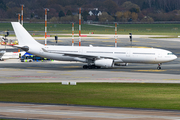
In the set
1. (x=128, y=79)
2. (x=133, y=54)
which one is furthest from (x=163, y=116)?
(x=133, y=54)

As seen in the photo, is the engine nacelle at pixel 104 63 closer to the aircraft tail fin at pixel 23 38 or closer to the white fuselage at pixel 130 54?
the white fuselage at pixel 130 54

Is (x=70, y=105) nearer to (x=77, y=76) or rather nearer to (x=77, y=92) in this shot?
(x=77, y=92)

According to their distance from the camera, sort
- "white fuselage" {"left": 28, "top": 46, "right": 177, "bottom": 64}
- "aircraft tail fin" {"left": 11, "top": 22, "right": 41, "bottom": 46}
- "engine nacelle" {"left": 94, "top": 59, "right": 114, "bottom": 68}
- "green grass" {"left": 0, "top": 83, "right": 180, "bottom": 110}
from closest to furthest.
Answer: "green grass" {"left": 0, "top": 83, "right": 180, "bottom": 110} < "engine nacelle" {"left": 94, "top": 59, "right": 114, "bottom": 68} < "white fuselage" {"left": 28, "top": 46, "right": 177, "bottom": 64} < "aircraft tail fin" {"left": 11, "top": 22, "right": 41, "bottom": 46}

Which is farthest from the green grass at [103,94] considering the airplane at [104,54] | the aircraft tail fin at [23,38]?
the aircraft tail fin at [23,38]

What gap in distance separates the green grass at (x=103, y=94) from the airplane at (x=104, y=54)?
17.5 meters

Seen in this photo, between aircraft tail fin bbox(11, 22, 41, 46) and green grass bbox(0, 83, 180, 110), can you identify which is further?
aircraft tail fin bbox(11, 22, 41, 46)

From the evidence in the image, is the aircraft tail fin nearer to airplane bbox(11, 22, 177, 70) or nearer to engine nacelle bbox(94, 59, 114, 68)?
airplane bbox(11, 22, 177, 70)

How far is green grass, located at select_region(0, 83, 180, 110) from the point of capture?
30766 mm

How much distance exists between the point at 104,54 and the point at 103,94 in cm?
2764

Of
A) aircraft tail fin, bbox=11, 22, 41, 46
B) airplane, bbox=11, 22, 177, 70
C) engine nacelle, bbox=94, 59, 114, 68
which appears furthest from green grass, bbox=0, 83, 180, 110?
aircraft tail fin, bbox=11, 22, 41, 46

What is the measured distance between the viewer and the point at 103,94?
36.5 m

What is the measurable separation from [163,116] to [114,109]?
4230 millimetres

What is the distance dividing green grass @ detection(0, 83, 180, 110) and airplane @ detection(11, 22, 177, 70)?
17540 millimetres

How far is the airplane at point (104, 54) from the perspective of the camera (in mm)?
62406
